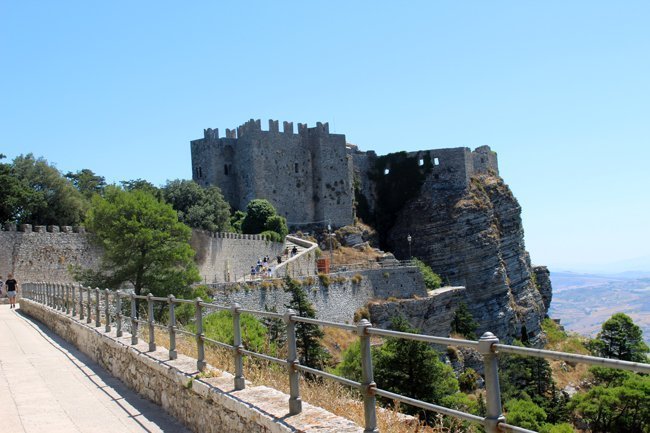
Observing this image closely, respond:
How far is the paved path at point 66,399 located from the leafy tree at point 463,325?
41830mm

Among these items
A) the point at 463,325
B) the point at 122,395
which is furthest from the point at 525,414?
the point at 122,395

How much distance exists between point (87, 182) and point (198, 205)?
55.5ft

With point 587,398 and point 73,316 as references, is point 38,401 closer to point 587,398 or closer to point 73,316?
point 73,316

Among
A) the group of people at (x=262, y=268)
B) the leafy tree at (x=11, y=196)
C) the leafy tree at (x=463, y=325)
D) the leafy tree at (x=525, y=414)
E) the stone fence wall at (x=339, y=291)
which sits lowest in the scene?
the leafy tree at (x=525, y=414)

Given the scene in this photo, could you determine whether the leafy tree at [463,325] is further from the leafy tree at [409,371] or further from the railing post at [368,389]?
the railing post at [368,389]

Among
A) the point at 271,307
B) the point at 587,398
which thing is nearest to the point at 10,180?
the point at 271,307

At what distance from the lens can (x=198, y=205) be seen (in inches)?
2074

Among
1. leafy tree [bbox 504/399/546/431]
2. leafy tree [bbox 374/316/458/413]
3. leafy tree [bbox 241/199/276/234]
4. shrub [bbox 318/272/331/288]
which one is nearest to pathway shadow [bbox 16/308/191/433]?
leafy tree [bbox 374/316/458/413]

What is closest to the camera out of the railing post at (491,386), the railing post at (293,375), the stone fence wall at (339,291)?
the railing post at (491,386)

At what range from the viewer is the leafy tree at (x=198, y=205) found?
5100cm

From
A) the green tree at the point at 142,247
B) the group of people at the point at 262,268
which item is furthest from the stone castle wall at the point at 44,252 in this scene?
the group of people at the point at 262,268

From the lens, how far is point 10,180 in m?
39.7

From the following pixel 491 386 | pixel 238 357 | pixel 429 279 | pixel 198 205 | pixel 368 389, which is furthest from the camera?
pixel 429 279

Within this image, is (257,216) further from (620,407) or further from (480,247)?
(620,407)
